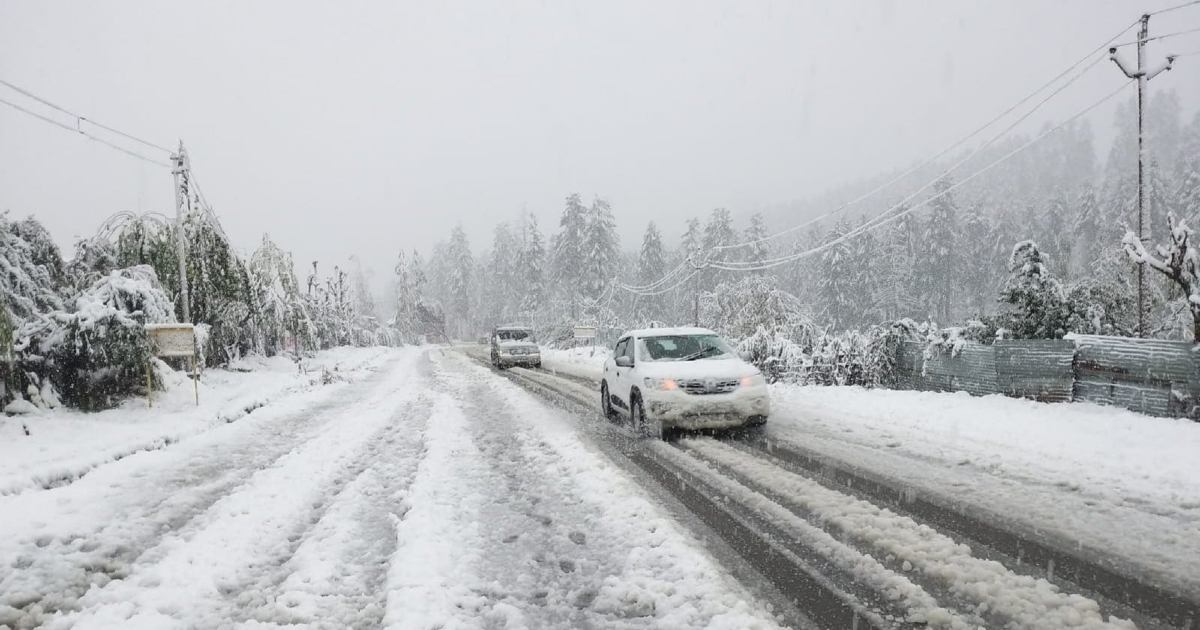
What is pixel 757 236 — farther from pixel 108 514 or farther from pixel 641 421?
pixel 108 514

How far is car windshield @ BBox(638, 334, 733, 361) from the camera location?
930 centimetres

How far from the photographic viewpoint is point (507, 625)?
123 inches

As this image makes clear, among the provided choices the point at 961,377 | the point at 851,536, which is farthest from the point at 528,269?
the point at 851,536

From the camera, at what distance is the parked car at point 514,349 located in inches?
1000

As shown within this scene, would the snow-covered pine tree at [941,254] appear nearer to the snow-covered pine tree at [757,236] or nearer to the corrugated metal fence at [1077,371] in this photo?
the snow-covered pine tree at [757,236]

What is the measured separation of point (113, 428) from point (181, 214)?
914cm

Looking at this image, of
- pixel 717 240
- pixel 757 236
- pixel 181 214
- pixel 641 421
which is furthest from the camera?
pixel 717 240

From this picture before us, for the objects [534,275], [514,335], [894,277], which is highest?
[534,275]

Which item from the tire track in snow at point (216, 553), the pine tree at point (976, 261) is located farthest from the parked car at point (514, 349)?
the pine tree at point (976, 261)

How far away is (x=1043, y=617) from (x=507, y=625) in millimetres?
2880

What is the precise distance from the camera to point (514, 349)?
25688 mm

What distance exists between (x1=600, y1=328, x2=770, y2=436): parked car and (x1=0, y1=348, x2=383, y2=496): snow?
736 centimetres

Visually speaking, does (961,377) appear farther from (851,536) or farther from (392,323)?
(392,323)

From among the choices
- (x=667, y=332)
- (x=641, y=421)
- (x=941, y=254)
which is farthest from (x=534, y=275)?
(x=641, y=421)
